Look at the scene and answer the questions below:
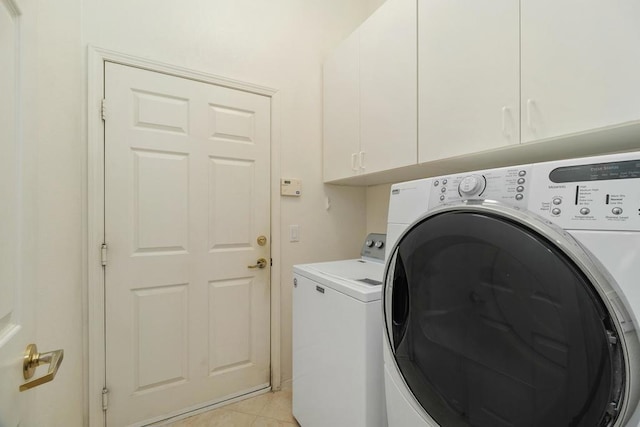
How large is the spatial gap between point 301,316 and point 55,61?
170cm

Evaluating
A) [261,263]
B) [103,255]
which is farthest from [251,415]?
[103,255]

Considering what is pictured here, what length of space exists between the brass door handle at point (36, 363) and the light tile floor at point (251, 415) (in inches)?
52.1

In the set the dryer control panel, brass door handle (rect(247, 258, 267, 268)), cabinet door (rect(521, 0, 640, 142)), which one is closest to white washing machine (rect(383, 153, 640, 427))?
the dryer control panel

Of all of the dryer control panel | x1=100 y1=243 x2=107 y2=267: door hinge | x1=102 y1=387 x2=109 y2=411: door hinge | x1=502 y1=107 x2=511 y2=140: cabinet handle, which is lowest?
x1=102 y1=387 x2=109 y2=411: door hinge

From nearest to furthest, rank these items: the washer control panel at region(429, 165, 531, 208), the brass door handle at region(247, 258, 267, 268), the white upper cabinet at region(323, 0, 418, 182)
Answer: the washer control panel at region(429, 165, 531, 208)
the white upper cabinet at region(323, 0, 418, 182)
the brass door handle at region(247, 258, 267, 268)

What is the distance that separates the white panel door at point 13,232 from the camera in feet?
1.71

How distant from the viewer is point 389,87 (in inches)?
59.2

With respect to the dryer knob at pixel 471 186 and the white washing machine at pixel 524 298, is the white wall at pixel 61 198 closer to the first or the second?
the white washing machine at pixel 524 298

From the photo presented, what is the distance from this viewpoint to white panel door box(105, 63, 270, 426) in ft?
4.95

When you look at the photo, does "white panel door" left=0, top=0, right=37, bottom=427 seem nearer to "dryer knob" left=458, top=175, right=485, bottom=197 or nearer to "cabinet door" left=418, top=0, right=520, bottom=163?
"dryer knob" left=458, top=175, right=485, bottom=197

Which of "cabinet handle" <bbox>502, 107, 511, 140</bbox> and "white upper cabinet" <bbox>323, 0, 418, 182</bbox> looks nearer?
"cabinet handle" <bbox>502, 107, 511, 140</bbox>

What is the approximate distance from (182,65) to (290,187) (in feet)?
3.12

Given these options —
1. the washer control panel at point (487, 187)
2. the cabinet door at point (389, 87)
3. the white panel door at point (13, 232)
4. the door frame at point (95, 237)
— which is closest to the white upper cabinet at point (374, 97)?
the cabinet door at point (389, 87)

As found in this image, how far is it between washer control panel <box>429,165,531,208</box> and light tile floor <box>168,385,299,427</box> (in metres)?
1.52
